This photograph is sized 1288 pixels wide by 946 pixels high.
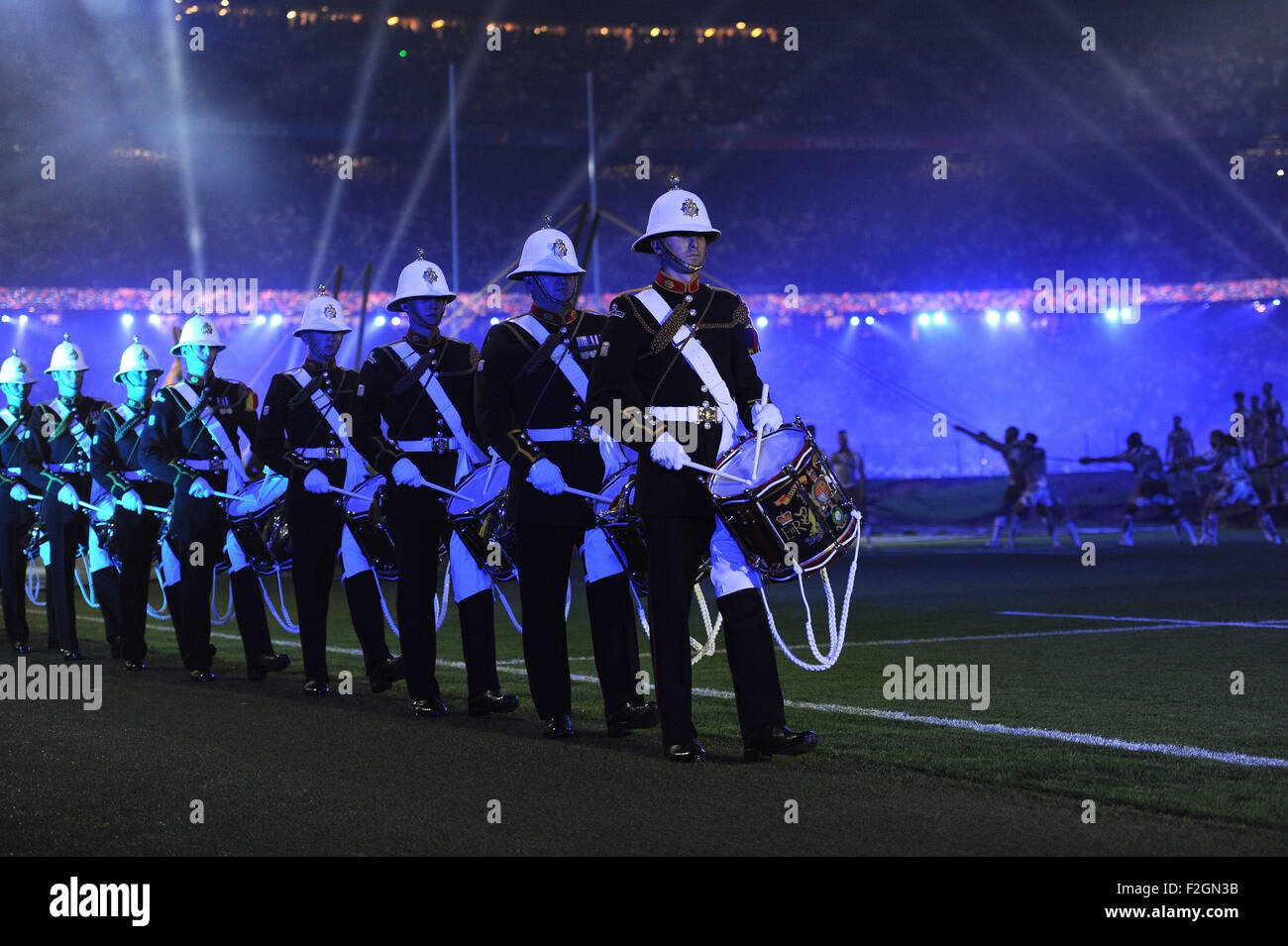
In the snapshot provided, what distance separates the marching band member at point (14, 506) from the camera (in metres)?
12.1

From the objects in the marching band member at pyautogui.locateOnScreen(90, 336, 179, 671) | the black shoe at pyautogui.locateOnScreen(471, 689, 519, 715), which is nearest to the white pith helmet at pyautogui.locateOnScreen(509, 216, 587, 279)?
the black shoe at pyautogui.locateOnScreen(471, 689, 519, 715)

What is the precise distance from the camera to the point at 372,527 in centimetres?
885

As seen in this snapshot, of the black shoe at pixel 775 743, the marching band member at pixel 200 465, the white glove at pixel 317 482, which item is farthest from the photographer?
the marching band member at pixel 200 465

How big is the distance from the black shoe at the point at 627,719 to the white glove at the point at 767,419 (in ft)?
5.23

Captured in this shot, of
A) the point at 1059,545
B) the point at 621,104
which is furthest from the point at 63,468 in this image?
the point at 621,104

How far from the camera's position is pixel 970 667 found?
8.87 metres

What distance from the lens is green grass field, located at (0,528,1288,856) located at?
4.71 meters

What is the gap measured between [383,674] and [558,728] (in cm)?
228

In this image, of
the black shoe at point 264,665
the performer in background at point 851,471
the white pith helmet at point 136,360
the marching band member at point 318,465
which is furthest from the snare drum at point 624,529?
the performer in background at point 851,471

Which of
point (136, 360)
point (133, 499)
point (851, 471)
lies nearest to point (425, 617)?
point (133, 499)

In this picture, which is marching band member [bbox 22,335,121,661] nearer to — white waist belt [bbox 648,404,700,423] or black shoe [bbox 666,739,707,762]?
black shoe [bbox 666,739,707,762]

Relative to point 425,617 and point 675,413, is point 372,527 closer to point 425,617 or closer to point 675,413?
point 425,617

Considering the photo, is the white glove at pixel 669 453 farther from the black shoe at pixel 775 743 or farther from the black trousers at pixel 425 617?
the black trousers at pixel 425 617
